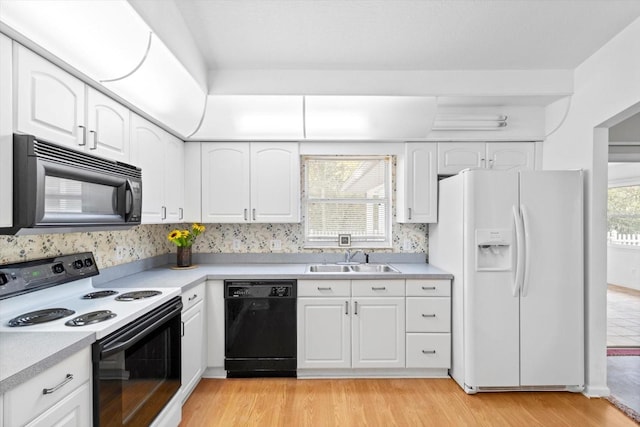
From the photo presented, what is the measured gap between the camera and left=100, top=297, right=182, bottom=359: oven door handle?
1.45 meters

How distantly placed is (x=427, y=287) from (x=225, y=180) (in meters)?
1.97

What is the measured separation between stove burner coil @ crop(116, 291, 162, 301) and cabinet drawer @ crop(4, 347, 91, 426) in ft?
1.91

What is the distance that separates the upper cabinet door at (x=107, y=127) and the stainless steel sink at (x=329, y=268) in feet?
5.74

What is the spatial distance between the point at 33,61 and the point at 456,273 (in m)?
2.81

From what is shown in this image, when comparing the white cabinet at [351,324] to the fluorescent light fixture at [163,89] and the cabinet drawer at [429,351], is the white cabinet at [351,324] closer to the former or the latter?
the cabinet drawer at [429,351]

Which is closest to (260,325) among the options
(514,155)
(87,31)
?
(87,31)

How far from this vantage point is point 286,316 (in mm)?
2830

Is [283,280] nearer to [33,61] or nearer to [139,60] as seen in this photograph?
[139,60]

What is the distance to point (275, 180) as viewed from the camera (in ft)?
10.5

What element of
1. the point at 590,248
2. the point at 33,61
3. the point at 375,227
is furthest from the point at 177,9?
the point at 590,248

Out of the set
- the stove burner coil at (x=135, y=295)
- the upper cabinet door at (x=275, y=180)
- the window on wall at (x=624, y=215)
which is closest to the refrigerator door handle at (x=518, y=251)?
the upper cabinet door at (x=275, y=180)

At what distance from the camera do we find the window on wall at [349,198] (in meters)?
3.58

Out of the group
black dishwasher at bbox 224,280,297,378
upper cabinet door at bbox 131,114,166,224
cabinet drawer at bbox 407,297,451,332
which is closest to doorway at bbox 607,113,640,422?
cabinet drawer at bbox 407,297,451,332

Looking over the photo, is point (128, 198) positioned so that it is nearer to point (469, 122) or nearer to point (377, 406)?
point (377, 406)
